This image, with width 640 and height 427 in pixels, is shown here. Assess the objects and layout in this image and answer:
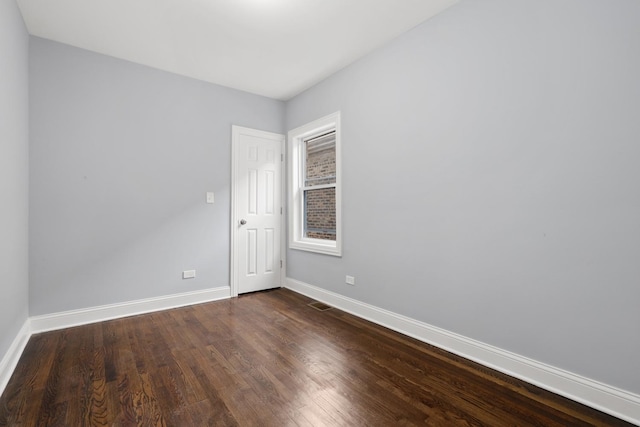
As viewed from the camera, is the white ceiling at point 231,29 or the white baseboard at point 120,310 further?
the white baseboard at point 120,310

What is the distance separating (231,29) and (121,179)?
6.35ft

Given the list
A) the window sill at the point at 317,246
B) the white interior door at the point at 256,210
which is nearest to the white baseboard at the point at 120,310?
the white interior door at the point at 256,210

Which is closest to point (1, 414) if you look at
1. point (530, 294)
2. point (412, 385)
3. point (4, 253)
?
point (4, 253)

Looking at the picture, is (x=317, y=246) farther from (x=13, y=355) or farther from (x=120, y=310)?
(x=13, y=355)

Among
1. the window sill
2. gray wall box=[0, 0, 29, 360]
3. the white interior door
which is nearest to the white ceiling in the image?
gray wall box=[0, 0, 29, 360]

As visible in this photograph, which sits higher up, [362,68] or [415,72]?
[362,68]

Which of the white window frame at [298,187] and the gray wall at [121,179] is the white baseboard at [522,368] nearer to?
the white window frame at [298,187]

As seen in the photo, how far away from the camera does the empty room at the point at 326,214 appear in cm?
167

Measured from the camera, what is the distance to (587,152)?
5.62 feet

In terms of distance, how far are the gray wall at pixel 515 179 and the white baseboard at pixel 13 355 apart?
9.18 feet

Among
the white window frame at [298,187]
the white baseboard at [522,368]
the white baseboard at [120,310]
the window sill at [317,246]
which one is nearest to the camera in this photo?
the white baseboard at [522,368]

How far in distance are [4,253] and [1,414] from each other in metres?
0.97

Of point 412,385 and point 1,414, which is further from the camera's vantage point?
point 412,385

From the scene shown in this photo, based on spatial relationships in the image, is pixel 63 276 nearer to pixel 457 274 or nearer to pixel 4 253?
pixel 4 253
